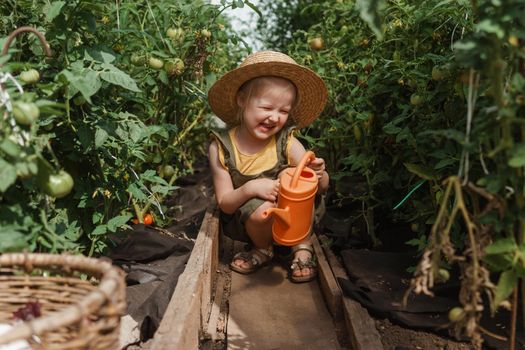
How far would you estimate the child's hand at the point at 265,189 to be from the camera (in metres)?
2.78

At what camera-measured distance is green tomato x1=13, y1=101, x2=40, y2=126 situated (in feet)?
4.88

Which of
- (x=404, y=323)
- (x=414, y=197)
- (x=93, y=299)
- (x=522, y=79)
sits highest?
(x=522, y=79)

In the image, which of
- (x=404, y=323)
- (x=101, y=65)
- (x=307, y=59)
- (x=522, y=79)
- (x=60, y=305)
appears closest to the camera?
(x=522, y=79)

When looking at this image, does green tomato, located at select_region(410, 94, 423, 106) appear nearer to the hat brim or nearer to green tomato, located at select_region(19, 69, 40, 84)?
the hat brim

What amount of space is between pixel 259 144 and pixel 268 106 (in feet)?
0.82

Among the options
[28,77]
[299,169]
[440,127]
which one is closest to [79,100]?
[28,77]

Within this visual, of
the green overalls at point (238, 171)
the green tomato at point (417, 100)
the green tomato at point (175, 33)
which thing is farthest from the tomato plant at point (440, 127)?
the green tomato at point (175, 33)

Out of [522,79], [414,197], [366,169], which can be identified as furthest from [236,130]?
[522,79]

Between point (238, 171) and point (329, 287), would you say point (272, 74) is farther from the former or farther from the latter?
point (329, 287)

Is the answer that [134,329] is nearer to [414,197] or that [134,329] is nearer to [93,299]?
[93,299]

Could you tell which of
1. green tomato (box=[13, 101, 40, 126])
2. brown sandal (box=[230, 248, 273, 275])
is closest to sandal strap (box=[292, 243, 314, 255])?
brown sandal (box=[230, 248, 273, 275])

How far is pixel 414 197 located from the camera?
9.59 feet

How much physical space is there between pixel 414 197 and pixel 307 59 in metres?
1.16

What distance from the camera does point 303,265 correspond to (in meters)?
2.85
